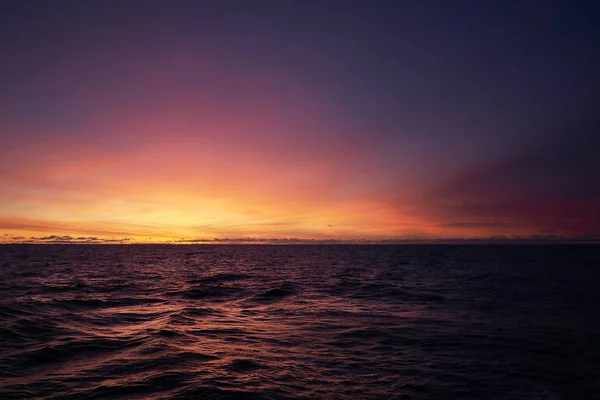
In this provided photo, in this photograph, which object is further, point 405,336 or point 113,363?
point 405,336

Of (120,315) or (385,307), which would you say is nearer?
(120,315)

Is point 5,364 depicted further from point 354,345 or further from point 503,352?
point 503,352

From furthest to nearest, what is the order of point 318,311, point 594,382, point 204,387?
point 318,311 → point 594,382 → point 204,387

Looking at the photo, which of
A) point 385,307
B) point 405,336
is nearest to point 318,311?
point 385,307

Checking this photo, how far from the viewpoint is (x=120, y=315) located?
23156 mm

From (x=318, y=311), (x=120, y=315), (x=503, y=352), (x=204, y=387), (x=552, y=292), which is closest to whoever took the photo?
(x=204, y=387)

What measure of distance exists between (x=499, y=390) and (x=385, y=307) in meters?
15.0

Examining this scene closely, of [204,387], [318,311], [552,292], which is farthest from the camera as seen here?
[552,292]

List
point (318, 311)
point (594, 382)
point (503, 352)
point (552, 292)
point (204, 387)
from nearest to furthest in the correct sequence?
point (204, 387) < point (594, 382) < point (503, 352) < point (318, 311) < point (552, 292)

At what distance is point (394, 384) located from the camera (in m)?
11.9

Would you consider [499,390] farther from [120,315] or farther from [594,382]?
[120,315]

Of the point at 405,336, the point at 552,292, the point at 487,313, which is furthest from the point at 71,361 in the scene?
the point at 552,292

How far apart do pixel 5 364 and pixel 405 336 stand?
16.4m

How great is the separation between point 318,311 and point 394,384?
13.3 meters
